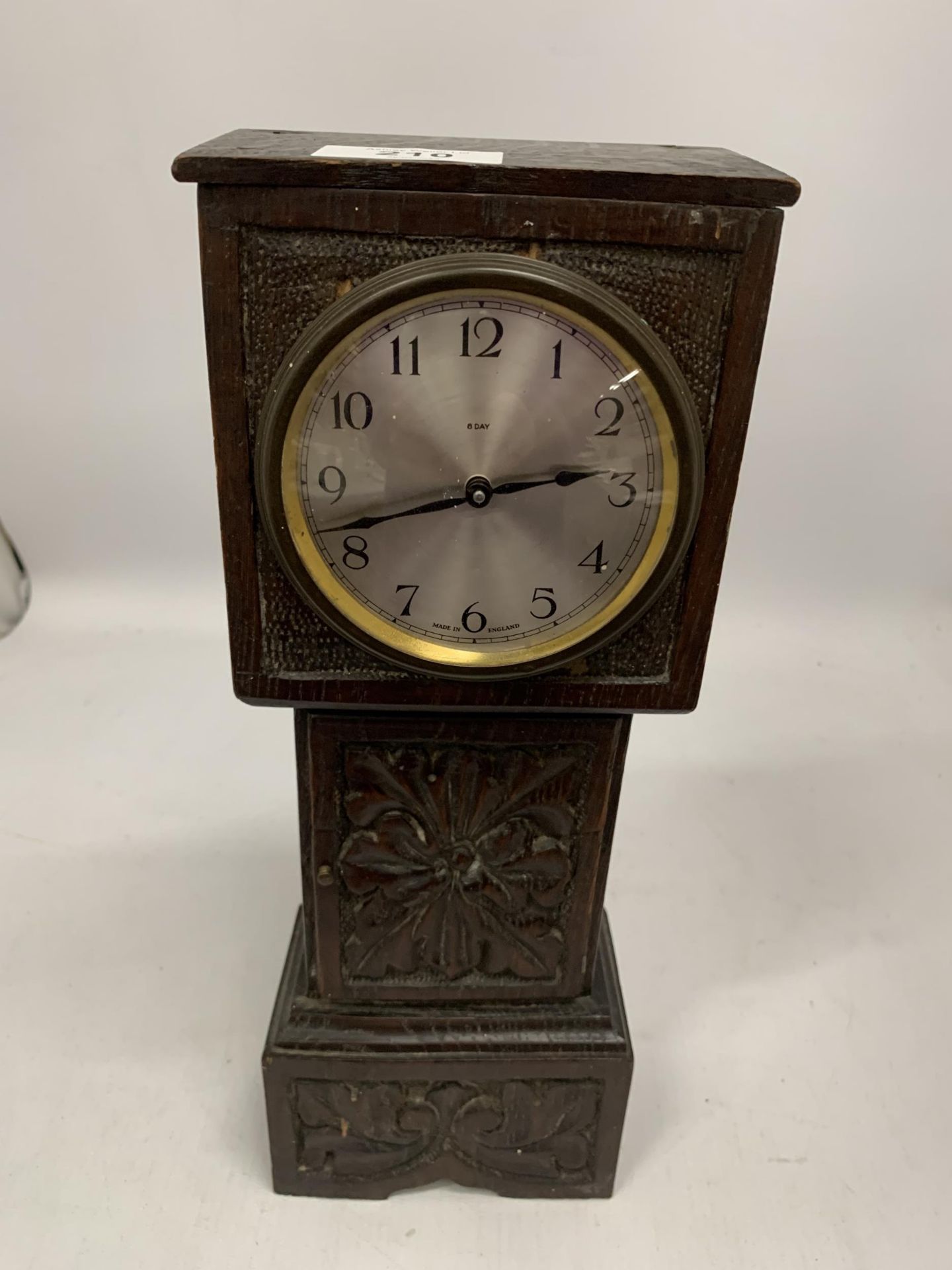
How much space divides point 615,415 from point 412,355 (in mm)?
164

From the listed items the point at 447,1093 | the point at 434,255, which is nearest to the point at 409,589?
the point at 434,255

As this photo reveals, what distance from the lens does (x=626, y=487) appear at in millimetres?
834

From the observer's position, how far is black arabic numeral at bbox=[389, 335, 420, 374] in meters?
0.78

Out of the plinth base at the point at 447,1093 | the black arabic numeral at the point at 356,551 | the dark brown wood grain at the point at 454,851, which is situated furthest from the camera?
the plinth base at the point at 447,1093

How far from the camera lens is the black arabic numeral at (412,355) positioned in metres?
0.78

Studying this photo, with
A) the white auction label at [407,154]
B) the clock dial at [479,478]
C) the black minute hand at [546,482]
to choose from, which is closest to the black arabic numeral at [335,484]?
the clock dial at [479,478]

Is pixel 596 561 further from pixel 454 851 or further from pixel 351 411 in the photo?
pixel 454 851

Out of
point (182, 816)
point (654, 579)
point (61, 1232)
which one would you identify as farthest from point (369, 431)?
point (182, 816)

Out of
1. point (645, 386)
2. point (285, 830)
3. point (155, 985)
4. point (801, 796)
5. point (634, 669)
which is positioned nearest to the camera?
point (645, 386)

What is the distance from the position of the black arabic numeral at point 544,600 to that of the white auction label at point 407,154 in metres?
0.34

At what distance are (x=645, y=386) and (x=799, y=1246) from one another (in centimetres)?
95

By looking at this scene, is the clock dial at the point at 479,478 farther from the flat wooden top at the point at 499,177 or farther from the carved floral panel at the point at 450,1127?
the carved floral panel at the point at 450,1127

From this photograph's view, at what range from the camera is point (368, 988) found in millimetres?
1125

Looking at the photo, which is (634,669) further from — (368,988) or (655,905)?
(655,905)
